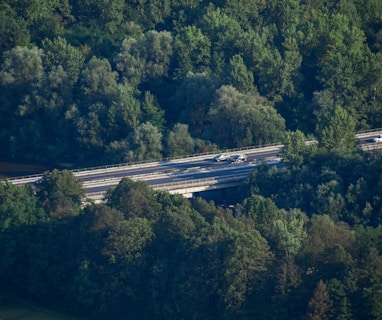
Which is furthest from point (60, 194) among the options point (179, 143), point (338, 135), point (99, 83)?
point (99, 83)

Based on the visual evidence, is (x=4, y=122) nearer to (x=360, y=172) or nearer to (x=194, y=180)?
(x=194, y=180)

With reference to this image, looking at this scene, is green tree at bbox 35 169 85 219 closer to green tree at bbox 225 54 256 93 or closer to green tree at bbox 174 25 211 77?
green tree at bbox 225 54 256 93

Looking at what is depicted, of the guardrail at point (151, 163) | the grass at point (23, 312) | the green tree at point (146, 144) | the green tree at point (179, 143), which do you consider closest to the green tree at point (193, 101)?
the green tree at point (179, 143)

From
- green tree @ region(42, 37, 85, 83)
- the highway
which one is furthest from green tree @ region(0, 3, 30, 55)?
the highway

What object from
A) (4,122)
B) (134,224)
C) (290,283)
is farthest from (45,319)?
(4,122)

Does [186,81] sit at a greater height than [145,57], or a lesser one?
lesser

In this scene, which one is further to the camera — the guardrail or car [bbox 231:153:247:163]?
car [bbox 231:153:247:163]

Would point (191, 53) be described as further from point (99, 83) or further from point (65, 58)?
point (65, 58)
